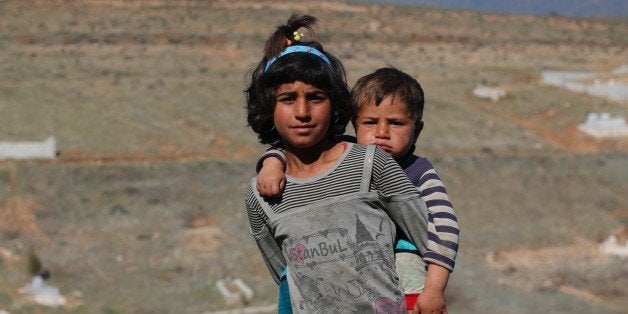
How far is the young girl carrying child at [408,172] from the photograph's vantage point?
111 inches

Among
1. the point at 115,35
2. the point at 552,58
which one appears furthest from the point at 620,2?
the point at 115,35

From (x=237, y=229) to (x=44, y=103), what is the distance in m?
11.3

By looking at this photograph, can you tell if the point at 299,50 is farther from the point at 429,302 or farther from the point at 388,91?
the point at 429,302

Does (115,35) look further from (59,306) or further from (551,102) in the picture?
(59,306)

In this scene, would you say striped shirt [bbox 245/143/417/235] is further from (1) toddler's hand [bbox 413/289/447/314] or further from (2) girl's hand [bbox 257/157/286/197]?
(1) toddler's hand [bbox 413/289/447/314]

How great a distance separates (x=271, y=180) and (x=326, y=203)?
0.60ft

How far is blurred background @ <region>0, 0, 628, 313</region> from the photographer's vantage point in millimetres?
16406

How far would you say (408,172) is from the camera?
2.98 meters

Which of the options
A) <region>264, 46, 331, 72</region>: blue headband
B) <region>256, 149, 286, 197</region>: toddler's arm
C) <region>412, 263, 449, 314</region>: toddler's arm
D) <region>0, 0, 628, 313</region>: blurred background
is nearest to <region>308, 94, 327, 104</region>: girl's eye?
<region>264, 46, 331, 72</region>: blue headband

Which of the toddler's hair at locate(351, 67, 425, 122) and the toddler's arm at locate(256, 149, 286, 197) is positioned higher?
the toddler's hair at locate(351, 67, 425, 122)

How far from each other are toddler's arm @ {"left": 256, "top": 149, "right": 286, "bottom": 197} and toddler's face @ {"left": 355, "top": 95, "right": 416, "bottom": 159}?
1.11 ft

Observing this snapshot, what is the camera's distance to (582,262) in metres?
19.1

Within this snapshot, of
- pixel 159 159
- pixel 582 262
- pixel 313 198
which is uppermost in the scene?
pixel 313 198

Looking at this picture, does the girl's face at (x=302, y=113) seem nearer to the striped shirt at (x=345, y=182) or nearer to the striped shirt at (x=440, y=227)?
the striped shirt at (x=345, y=182)
